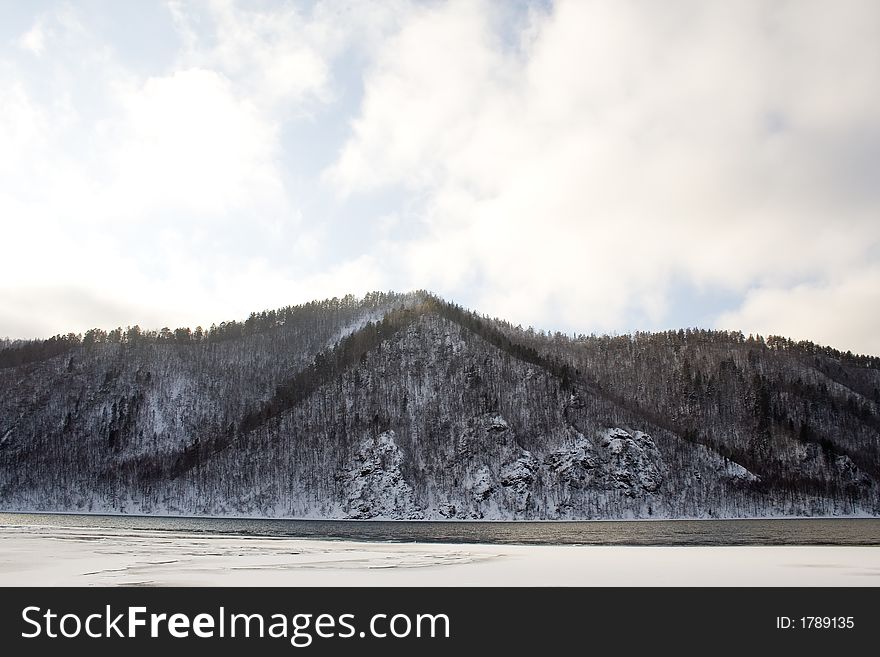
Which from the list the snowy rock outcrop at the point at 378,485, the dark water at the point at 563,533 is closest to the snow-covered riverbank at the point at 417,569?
the dark water at the point at 563,533

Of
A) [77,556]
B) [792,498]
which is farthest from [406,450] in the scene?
[77,556]

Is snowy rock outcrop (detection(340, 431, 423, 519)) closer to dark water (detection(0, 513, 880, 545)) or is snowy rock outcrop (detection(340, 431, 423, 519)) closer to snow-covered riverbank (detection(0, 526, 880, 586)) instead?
dark water (detection(0, 513, 880, 545))

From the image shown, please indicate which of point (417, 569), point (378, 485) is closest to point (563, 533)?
point (417, 569)

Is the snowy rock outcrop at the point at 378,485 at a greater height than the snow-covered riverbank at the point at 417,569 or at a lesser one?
lesser

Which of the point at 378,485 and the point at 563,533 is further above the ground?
the point at 563,533

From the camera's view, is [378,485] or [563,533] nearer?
[563,533]

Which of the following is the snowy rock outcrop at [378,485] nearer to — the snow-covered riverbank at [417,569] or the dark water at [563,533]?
the dark water at [563,533]

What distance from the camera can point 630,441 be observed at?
198125 millimetres

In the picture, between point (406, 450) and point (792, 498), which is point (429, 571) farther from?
point (792, 498)

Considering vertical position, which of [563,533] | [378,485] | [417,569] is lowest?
[378,485]

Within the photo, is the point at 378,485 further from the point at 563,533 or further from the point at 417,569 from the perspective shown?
the point at 417,569

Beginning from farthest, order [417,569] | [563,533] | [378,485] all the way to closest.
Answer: [378,485] < [563,533] < [417,569]

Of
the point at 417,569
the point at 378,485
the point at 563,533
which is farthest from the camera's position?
the point at 378,485

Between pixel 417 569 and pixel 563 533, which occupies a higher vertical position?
pixel 417 569
